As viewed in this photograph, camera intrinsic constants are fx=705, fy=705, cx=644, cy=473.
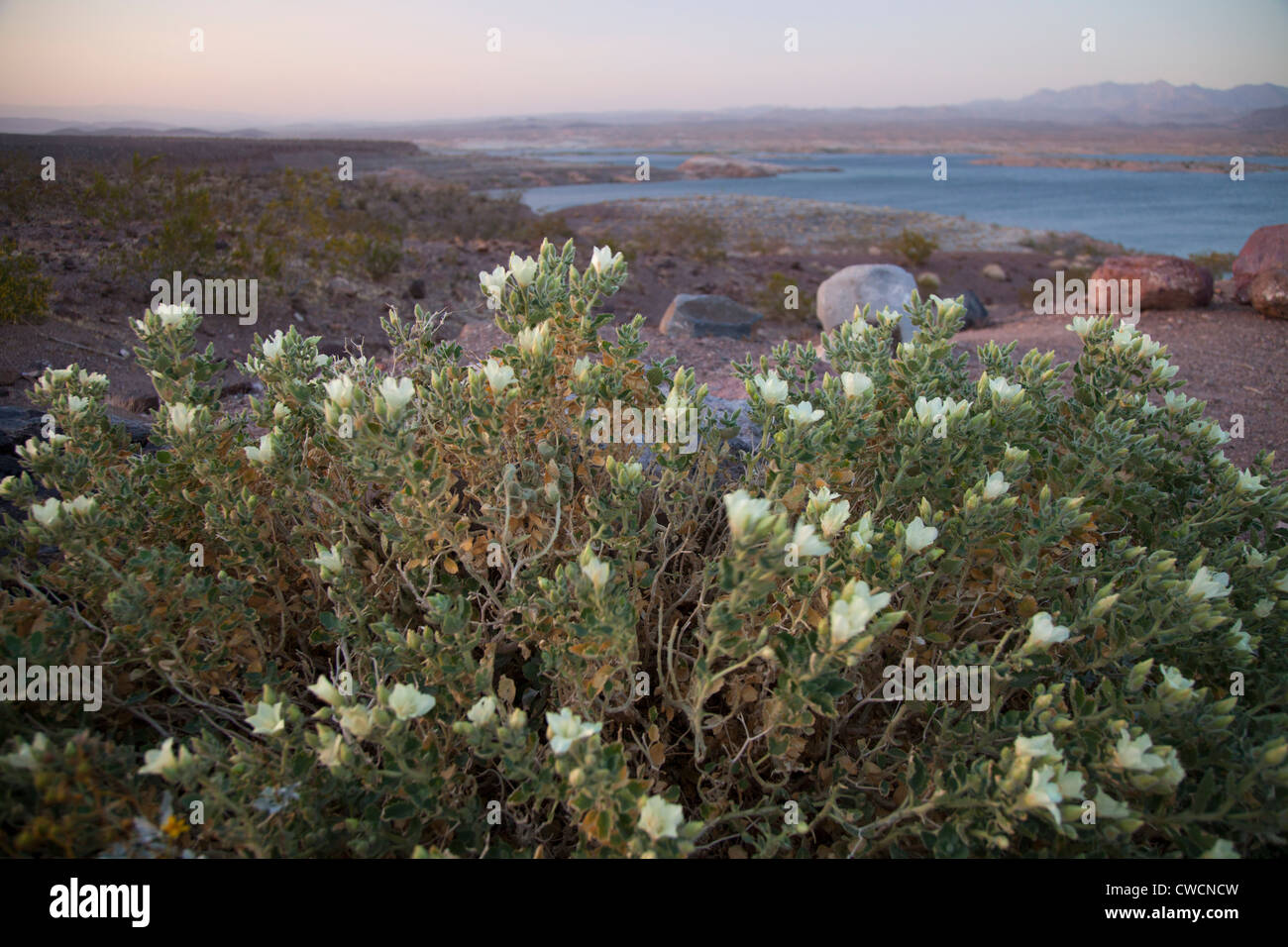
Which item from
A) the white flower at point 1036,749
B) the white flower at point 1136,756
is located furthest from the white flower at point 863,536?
the white flower at point 1136,756

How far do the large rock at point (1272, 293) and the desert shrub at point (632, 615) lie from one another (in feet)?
26.4

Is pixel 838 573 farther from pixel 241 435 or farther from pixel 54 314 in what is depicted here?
pixel 54 314

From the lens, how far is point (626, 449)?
74.5 inches

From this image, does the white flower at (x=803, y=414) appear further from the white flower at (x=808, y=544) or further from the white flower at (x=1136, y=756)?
the white flower at (x=1136, y=756)

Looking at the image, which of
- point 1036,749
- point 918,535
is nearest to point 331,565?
point 918,535

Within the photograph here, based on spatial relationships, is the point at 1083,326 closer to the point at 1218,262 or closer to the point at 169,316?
the point at 169,316

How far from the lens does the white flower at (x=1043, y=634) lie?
1.34 m


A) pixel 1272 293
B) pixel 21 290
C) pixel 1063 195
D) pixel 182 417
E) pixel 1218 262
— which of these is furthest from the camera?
pixel 1063 195

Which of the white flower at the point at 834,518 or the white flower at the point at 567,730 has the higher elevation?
the white flower at the point at 834,518

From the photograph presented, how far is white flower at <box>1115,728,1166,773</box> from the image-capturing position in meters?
1.19

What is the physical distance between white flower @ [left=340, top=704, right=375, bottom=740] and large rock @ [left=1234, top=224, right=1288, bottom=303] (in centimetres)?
1085

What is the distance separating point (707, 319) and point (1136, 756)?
7.61 m

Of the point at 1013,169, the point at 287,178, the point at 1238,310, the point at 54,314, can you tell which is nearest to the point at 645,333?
the point at 54,314

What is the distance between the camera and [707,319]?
845 centimetres
